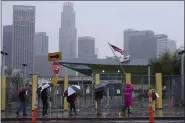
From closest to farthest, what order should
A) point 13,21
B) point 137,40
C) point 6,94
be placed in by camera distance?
point 6,94
point 13,21
point 137,40

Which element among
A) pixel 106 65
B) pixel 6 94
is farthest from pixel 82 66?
pixel 6 94

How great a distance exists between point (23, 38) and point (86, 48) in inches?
1087

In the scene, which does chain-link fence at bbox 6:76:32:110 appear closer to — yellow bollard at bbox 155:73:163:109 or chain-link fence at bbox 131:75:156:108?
chain-link fence at bbox 131:75:156:108

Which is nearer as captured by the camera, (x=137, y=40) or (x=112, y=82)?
(x=112, y=82)

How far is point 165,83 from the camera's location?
94.9 ft

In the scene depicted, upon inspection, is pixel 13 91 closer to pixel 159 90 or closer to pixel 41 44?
pixel 159 90

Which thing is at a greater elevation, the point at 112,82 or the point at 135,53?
the point at 135,53

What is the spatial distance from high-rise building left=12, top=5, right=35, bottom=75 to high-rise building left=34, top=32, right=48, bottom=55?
1497mm

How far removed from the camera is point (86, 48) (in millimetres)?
62438

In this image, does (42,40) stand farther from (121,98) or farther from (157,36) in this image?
(157,36)

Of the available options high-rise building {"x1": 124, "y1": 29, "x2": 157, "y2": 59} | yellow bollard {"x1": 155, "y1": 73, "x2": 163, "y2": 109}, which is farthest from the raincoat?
high-rise building {"x1": 124, "y1": 29, "x2": 157, "y2": 59}

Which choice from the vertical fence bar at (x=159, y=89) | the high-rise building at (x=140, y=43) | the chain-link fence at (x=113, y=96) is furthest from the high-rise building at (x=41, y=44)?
the high-rise building at (x=140, y=43)

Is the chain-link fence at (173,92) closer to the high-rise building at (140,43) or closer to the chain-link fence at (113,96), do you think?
the chain-link fence at (113,96)

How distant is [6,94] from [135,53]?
4594 centimetres
